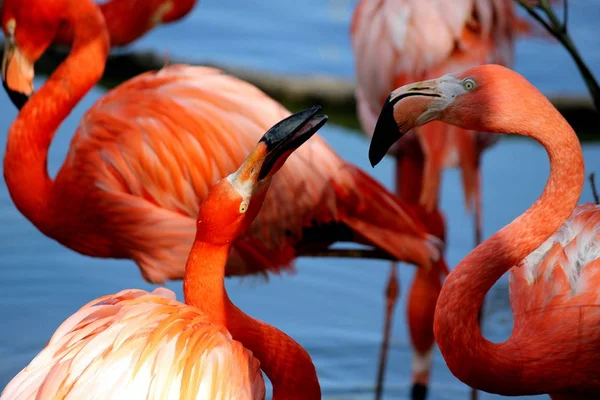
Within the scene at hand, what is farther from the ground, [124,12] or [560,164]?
[560,164]

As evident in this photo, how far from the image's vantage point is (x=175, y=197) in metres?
3.09

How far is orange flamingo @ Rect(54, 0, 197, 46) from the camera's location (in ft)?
13.5

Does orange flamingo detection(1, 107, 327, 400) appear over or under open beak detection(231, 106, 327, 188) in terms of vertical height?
under

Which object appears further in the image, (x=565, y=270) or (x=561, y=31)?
(x=561, y=31)

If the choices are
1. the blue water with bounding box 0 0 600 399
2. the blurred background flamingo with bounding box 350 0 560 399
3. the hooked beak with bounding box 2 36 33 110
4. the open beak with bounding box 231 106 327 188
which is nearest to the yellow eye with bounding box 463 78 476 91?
the open beak with bounding box 231 106 327 188

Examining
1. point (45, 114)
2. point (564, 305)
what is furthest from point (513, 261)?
point (45, 114)

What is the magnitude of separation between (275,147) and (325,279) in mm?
1949

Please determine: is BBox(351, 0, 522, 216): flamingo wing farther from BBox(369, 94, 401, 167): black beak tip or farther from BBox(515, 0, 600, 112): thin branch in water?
BBox(369, 94, 401, 167): black beak tip

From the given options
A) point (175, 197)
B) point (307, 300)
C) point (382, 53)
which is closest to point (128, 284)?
point (307, 300)

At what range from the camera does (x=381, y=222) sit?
3.17 metres

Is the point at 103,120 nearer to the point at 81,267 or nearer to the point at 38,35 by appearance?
the point at 38,35

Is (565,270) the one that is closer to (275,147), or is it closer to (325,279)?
(275,147)

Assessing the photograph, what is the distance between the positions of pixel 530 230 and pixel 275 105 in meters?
1.11

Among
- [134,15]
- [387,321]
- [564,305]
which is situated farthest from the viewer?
[134,15]
